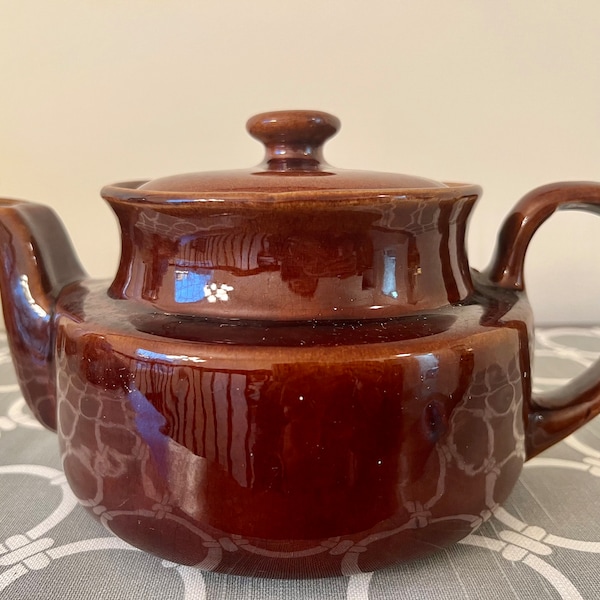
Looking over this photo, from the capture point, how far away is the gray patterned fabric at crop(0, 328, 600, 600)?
14.2 inches

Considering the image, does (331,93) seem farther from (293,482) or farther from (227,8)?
(293,482)

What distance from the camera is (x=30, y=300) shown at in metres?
0.41

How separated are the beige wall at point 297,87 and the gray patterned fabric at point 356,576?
0.52 metres

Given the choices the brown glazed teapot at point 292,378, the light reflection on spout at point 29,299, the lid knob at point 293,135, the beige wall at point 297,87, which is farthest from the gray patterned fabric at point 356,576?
the beige wall at point 297,87

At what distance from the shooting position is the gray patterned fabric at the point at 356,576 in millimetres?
361

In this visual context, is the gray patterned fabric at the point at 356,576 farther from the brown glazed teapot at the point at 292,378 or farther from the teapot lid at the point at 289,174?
the teapot lid at the point at 289,174

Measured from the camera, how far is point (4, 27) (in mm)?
842

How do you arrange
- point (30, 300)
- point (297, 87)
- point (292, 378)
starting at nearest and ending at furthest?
point (292, 378) → point (30, 300) → point (297, 87)

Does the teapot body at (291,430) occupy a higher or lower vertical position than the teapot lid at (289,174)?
lower

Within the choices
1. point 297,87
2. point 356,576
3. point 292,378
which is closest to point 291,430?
point 292,378

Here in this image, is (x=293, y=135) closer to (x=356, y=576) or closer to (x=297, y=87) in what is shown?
(x=356, y=576)

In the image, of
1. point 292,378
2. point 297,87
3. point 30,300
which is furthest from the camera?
point 297,87

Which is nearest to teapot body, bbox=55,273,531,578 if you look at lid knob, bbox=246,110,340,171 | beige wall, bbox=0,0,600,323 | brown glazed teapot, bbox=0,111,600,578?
brown glazed teapot, bbox=0,111,600,578

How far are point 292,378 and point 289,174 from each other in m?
0.15
